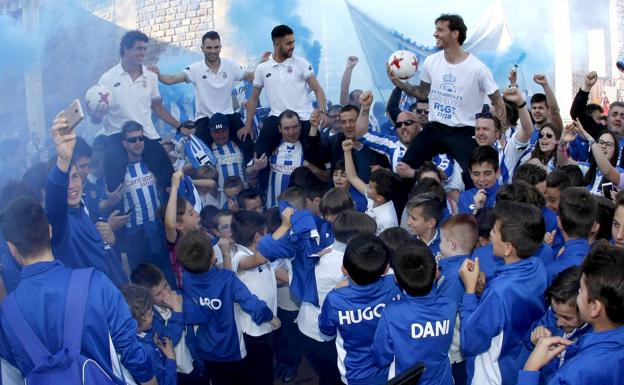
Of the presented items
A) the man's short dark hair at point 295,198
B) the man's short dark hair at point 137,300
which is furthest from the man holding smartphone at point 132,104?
the man's short dark hair at point 137,300

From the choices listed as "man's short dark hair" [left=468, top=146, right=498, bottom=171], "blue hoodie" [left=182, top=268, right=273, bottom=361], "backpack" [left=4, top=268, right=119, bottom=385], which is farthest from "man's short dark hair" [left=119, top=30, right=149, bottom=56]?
"backpack" [left=4, top=268, right=119, bottom=385]

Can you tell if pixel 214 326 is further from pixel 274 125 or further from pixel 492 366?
pixel 274 125

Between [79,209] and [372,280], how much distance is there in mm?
1705

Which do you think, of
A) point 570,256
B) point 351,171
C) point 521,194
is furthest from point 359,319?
point 351,171

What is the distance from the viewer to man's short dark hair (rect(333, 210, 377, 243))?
11.5ft

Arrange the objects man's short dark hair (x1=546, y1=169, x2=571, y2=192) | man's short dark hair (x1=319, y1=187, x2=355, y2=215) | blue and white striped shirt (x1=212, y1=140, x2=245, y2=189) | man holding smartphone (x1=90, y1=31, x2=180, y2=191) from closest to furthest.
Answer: man's short dark hair (x1=319, y1=187, x2=355, y2=215), man's short dark hair (x1=546, y1=169, x2=571, y2=192), man holding smartphone (x1=90, y1=31, x2=180, y2=191), blue and white striped shirt (x1=212, y1=140, x2=245, y2=189)

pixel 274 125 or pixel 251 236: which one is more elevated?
pixel 274 125

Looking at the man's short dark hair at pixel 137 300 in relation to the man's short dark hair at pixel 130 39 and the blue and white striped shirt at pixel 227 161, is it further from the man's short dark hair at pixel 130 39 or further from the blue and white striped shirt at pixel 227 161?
the man's short dark hair at pixel 130 39

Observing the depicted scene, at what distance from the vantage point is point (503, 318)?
2729mm

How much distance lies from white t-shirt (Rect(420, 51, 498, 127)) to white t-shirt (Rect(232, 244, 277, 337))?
228 cm

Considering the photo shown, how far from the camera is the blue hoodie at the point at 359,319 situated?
3.00m

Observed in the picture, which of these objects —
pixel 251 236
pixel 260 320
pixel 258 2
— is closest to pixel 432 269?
pixel 260 320

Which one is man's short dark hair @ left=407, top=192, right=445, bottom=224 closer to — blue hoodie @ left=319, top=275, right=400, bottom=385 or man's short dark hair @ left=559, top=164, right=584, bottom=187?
blue hoodie @ left=319, top=275, right=400, bottom=385

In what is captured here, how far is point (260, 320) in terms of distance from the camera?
3.59 metres
